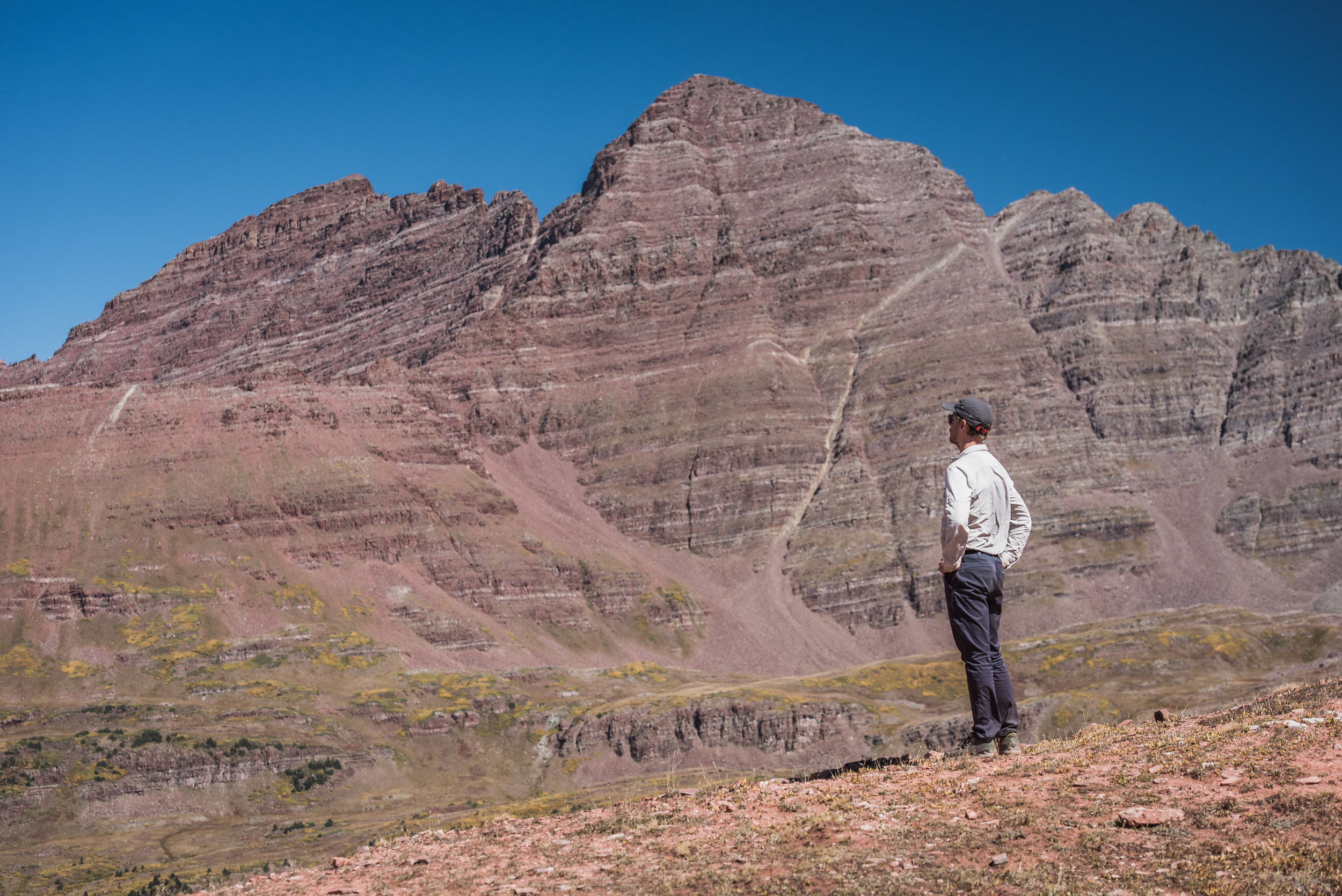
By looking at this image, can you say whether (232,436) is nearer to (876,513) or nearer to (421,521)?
(421,521)

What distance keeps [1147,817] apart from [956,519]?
363 cm

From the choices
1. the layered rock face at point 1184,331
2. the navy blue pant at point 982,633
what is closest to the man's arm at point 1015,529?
the navy blue pant at point 982,633

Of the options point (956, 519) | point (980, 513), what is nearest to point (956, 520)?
point (956, 519)

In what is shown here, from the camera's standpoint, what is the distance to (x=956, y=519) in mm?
12188

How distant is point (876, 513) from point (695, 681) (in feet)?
129

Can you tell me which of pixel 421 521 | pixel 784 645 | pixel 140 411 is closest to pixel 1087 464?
pixel 784 645

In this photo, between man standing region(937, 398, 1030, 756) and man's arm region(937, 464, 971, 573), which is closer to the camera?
man's arm region(937, 464, 971, 573)

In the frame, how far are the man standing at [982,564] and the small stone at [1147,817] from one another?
105 inches

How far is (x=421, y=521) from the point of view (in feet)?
417

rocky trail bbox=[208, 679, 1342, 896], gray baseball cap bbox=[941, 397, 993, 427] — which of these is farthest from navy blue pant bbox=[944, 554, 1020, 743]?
gray baseball cap bbox=[941, 397, 993, 427]

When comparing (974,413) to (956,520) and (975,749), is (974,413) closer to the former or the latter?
(956,520)

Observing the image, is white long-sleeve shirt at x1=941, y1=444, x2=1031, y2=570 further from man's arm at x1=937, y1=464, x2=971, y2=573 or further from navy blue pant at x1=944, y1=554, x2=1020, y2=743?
navy blue pant at x1=944, y1=554, x2=1020, y2=743

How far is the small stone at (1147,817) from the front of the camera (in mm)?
9484

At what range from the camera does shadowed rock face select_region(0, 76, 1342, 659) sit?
416 feet
